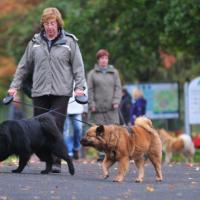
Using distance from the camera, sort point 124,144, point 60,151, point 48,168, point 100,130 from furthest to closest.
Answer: point 48,168, point 60,151, point 124,144, point 100,130

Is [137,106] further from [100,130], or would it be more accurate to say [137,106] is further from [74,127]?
Result: [100,130]

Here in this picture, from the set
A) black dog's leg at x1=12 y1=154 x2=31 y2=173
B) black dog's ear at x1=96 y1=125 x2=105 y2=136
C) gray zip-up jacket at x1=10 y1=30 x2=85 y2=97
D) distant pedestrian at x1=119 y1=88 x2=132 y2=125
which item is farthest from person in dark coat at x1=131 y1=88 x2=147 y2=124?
black dog's ear at x1=96 y1=125 x2=105 y2=136

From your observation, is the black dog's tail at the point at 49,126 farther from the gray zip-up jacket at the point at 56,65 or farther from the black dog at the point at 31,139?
the gray zip-up jacket at the point at 56,65

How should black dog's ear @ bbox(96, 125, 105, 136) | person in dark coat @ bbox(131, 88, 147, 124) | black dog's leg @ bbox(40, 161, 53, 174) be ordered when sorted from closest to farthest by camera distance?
black dog's ear @ bbox(96, 125, 105, 136) → black dog's leg @ bbox(40, 161, 53, 174) → person in dark coat @ bbox(131, 88, 147, 124)

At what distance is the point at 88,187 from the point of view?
11.9 meters

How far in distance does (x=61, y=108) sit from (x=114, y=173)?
152cm

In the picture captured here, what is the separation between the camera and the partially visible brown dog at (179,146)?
939 inches

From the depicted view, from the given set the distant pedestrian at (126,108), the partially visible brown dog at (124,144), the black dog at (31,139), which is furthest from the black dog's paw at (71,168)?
the distant pedestrian at (126,108)

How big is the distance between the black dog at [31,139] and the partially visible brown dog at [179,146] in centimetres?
1065

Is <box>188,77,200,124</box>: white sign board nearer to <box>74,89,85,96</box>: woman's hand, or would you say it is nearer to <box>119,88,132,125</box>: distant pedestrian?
<box>119,88,132,125</box>: distant pedestrian

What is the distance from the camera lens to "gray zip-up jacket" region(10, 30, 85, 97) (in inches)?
535

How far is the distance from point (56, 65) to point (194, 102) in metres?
13.5

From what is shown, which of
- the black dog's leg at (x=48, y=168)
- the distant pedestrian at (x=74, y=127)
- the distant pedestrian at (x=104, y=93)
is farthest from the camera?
the distant pedestrian at (x=74, y=127)

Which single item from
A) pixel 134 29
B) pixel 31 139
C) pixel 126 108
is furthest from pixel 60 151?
pixel 134 29
